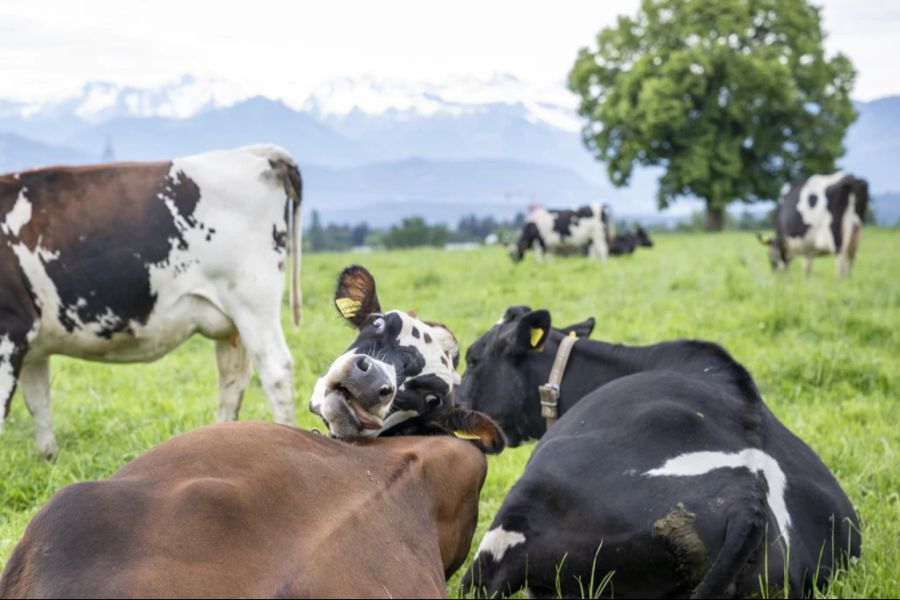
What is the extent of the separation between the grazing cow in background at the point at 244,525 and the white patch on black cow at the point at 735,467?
98 centimetres

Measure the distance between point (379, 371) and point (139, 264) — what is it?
3.11 meters

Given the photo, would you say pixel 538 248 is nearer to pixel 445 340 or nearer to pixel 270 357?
pixel 270 357

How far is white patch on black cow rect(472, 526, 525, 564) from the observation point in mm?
3977

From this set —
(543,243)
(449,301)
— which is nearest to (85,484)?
(449,301)

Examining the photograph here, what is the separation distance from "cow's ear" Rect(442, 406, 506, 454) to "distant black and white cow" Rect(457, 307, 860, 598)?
0.23 m

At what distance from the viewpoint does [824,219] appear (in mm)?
16719

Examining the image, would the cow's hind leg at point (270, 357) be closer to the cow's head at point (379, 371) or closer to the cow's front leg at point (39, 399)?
the cow's front leg at point (39, 399)

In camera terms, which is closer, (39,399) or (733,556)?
(733,556)

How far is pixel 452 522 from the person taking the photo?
3562 mm

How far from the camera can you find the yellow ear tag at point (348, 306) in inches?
166

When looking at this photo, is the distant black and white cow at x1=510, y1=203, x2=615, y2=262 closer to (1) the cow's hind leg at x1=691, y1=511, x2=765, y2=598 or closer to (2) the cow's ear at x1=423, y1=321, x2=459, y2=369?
(2) the cow's ear at x1=423, y1=321, x2=459, y2=369

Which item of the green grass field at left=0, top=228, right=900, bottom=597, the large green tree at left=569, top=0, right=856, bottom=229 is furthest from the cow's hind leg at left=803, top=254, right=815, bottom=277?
the large green tree at left=569, top=0, right=856, bottom=229

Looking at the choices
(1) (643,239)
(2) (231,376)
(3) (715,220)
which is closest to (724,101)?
(3) (715,220)

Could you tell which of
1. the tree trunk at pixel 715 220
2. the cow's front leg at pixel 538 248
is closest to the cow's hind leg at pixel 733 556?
the cow's front leg at pixel 538 248
